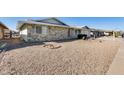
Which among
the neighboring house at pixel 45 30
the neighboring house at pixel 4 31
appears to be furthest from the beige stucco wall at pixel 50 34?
the neighboring house at pixel 4 31

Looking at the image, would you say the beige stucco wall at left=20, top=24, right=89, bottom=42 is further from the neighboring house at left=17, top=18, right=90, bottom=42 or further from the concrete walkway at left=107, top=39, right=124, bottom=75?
the concrete walkway at left=107, top=39, right=124, bottom=75

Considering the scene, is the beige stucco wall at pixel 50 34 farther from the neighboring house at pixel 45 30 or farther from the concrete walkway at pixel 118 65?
the concrete walkway at pixel 118 65

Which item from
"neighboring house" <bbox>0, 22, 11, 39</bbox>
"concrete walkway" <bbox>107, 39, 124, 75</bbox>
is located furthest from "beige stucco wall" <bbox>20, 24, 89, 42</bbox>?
"concrete walkway" <bbox>107, 39, 124, 75</bbox>

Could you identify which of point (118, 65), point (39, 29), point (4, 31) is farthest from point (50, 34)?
point (118, 65)
